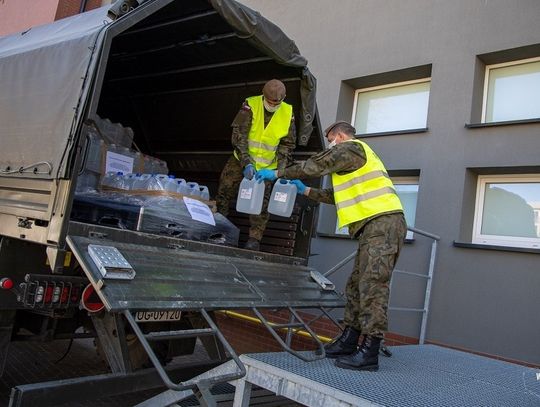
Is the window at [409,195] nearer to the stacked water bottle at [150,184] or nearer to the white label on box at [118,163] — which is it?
the stacked water bottle at [150,184]

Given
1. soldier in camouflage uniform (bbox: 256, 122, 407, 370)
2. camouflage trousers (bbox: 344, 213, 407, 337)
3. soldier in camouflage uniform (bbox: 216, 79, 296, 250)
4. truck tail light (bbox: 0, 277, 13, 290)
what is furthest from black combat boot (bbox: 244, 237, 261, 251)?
truck tail light (bbox: 0, 277, 13, 290)

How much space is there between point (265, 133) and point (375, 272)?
1800 millimetres

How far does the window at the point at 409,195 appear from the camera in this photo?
5.94 meters

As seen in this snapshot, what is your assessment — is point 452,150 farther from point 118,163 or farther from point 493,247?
point 118,163

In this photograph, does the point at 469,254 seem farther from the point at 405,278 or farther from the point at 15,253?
the point at 15,253

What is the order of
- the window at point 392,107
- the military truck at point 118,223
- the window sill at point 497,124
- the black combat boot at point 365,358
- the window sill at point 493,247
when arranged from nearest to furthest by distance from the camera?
the military truck at point 118,223 → the black combat boot at point 365,358 → the window sill at point 493,247 → the window sill at point 497,124 → the window at point 392,107

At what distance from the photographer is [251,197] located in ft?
13.6

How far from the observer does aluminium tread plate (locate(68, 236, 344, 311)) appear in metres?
2.44

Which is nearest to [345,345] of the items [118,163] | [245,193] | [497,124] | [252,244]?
[252,244]

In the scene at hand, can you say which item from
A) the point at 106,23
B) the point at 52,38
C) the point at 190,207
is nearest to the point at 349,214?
the point at 190,207

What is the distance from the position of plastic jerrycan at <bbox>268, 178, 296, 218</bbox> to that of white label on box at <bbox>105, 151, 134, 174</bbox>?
1.54m

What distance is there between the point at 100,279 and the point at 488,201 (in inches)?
177

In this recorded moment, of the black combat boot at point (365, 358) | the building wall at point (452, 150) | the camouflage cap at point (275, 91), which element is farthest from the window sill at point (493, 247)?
the camouflage cap at point (275, 91)

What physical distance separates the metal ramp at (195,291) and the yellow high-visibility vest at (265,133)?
1.02m
